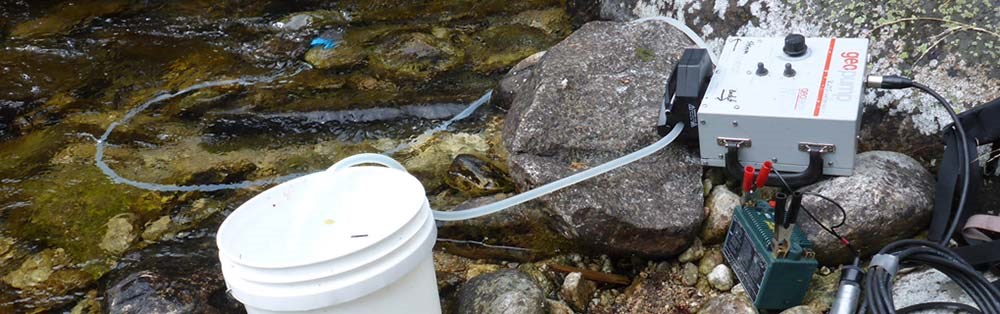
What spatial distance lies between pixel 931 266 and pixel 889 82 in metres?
0.67

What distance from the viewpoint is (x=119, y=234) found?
309 cm

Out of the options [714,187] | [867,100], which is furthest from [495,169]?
[867,100]

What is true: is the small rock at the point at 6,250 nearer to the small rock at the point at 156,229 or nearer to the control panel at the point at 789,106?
the small rock at the point at 156,229

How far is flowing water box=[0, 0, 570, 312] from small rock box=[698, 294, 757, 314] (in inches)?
49.1

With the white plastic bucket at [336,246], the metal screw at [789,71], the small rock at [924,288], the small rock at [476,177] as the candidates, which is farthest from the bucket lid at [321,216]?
the small rock at [924,288]

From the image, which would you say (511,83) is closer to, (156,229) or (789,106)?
(789,106)

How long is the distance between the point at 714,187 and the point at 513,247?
747 mm

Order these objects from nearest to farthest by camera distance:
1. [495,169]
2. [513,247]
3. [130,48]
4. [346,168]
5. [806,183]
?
1. [346,168]
2. [806,183]
3. [513,247]
4. [495,169]
5. [130,48]

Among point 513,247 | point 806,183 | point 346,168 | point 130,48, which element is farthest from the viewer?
Result: point 130,48

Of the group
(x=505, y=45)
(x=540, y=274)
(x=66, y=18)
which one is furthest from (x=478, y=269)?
(x=66, y=18)

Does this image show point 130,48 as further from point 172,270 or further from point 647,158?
point 647,158

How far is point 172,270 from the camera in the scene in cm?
277

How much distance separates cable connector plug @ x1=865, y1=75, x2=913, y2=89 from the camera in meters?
2.53

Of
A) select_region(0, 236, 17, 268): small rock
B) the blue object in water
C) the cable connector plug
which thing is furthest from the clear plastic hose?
the blue object in water
